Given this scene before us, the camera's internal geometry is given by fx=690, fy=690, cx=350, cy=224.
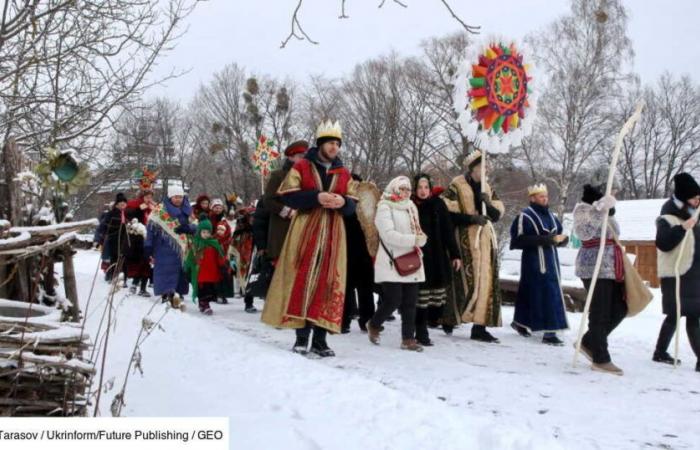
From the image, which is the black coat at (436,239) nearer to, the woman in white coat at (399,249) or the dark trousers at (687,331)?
the woman in white coat at (399,249)

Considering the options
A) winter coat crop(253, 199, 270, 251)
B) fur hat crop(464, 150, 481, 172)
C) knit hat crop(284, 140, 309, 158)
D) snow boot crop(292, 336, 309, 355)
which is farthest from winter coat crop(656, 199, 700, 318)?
winter coat crop(253, 199, 270, 251)

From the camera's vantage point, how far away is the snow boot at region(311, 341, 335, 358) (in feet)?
20.0

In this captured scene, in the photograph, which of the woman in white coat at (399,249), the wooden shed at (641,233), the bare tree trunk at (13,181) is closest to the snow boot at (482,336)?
the woman in white coat at (399,249)

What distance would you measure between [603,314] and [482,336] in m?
1.72

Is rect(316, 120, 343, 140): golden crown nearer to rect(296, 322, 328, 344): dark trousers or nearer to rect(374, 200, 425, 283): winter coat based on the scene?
rect(374, 200, 425, 283): winter coat

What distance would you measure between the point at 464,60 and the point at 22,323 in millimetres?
5895

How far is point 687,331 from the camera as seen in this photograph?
640 cm

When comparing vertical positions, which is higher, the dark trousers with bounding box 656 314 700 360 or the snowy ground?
the dark trousers with bounding box 656 314 700 360

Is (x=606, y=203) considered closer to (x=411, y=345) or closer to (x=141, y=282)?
(x=411, y=345)

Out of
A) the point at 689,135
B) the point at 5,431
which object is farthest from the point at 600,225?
the point at 689,135

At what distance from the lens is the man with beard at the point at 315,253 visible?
19.7ft

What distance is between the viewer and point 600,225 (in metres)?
6.21

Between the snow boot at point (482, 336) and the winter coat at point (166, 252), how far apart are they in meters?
4.68

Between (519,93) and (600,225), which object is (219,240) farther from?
(600,225)
